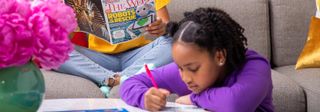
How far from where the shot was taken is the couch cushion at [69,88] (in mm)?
1683

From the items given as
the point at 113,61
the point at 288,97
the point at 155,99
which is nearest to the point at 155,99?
the point at 155,99

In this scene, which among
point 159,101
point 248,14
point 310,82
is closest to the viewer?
point 159,101

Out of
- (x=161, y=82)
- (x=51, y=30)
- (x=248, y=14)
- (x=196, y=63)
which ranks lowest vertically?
(x=248, y=14)

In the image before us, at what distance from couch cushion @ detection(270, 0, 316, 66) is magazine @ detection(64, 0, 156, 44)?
778 mm

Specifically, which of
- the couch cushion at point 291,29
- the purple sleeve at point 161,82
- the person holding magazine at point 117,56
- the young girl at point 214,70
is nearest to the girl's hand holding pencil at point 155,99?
the young girl at point 214,70

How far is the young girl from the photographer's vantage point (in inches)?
47.6

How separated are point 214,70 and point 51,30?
0.46 metres

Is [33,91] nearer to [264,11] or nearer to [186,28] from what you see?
[186,28]

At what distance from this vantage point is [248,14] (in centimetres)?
231

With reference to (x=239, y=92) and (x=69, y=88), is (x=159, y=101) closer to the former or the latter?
(x=239, y=92)

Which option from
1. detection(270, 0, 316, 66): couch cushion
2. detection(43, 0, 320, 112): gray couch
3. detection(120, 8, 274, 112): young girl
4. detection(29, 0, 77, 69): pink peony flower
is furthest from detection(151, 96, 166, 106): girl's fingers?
detection(270, 0, 316, 66): couch cushion

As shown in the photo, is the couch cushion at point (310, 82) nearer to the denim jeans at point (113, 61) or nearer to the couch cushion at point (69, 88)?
the denim jeans at point (113, 61)

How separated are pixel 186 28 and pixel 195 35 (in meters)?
0.04

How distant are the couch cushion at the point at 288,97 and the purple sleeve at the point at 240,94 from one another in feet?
1.75
